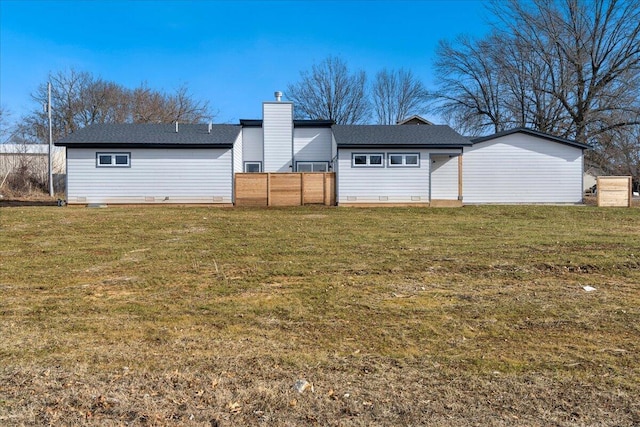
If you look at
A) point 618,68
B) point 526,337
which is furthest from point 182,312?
point 618,68

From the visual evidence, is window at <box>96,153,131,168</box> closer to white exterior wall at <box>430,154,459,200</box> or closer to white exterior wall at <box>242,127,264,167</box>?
white exterior wall at <box>242,127,264,167</box>

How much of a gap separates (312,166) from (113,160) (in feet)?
31.7

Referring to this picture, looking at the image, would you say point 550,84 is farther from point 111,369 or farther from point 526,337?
point 111,369

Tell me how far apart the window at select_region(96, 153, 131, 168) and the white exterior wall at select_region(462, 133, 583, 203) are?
15638mm

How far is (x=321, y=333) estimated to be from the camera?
14.7 feet

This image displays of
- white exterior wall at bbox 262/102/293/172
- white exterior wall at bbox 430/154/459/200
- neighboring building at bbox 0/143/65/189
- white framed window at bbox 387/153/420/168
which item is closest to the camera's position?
white framed window at bbox 387/153/420/168

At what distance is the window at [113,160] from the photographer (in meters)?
19.9

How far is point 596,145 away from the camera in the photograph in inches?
1142

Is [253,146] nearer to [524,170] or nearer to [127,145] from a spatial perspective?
[127,145]

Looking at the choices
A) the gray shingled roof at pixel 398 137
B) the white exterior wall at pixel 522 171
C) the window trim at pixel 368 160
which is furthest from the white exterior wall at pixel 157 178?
the white exterior wall at pixel 522 171

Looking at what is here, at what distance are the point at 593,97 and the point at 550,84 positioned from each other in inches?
116

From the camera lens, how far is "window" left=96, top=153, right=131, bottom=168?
1992 centimetres

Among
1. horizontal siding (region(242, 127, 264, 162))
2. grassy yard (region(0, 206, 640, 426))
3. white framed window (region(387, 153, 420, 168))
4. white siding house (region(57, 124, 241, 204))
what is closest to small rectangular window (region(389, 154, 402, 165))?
white framed window (region(387, 153, 420, 168))

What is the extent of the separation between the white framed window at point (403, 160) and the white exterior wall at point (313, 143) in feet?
14.9
